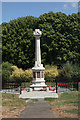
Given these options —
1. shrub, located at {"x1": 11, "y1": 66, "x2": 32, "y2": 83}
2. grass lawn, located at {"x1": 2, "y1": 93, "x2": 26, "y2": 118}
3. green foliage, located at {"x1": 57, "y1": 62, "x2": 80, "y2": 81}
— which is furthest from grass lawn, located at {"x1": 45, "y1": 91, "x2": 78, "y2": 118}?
shrub, located at {"x1": 11, "y1": 66, "x2": 32, "y2": 83}

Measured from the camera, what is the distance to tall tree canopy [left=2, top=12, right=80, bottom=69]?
106ft

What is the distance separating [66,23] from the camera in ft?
107

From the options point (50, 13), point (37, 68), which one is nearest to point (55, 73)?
point (37, 68)

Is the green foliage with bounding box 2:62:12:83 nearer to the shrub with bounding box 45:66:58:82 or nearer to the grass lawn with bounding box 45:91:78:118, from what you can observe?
the shrub with bounding box 45:66:58:82

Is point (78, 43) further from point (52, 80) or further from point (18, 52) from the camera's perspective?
point (18, 52)

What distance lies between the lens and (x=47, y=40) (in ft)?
108

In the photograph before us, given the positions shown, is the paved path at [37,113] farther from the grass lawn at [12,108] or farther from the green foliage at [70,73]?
the green foliage at [70,73]

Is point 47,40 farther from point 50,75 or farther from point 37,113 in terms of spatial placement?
point 37,113

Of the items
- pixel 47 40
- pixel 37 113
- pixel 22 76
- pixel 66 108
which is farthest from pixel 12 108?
pixel 47 40

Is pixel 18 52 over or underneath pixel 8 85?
over

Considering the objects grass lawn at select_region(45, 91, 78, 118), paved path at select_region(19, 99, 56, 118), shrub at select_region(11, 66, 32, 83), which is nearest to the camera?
paved path at select_region(19, 99, 56, 118)

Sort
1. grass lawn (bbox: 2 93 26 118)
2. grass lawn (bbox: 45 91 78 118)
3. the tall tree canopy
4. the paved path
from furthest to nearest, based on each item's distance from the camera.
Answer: the tall tree canopy
grass lawn (bbox: 2 93 26 118)
grass lawn (bbox: 45 91 78 118)
the paved path

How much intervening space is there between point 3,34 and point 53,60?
10.8 metres

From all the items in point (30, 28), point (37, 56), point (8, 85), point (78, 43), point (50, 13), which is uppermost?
point (50, 13)
